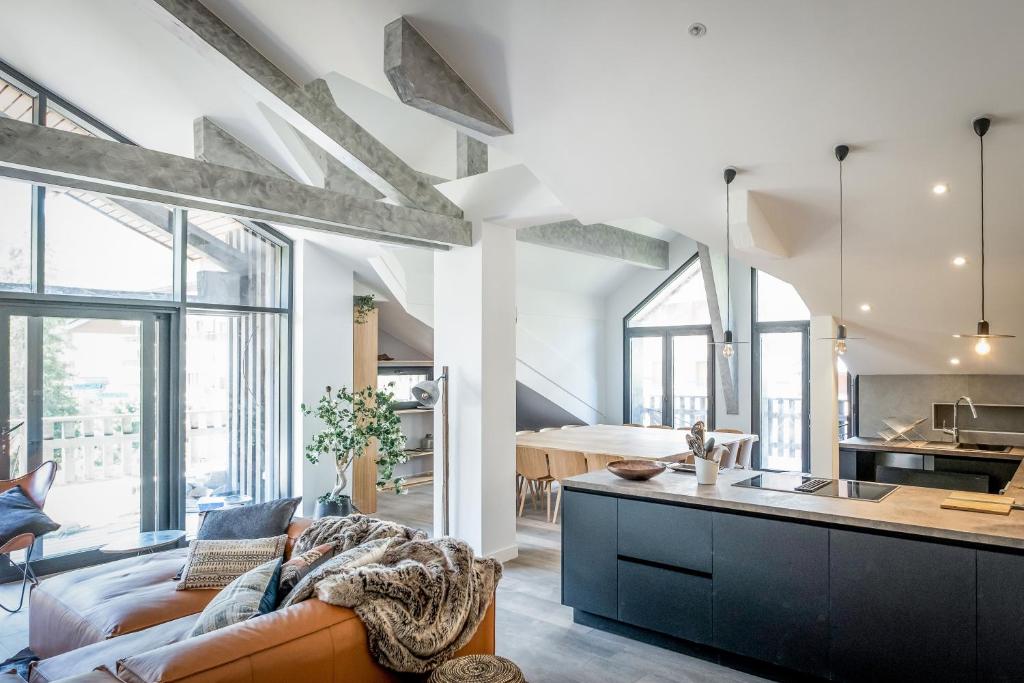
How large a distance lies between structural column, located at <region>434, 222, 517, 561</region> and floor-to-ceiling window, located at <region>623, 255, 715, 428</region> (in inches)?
198

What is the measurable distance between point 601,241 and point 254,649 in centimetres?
660

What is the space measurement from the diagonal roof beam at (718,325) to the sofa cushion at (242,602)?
6.77 meters

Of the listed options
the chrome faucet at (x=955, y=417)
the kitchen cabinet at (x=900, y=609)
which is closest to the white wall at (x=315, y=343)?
the kitchen cabinet at (x=900, y=609)

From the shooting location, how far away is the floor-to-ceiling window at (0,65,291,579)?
16.2 feet

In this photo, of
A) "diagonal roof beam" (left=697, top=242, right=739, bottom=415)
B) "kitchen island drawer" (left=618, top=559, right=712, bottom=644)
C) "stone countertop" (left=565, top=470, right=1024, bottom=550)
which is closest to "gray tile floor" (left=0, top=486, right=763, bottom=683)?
"kitchen island drawer" (left=618, top=559, right=712, bottom=644)

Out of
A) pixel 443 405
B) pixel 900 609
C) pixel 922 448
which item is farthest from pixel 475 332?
pixel 922 448

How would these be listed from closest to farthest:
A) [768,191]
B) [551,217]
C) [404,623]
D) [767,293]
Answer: [404,623] < [768,191] < [551,217] < [767,293]

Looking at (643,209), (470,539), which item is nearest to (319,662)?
(470,539)

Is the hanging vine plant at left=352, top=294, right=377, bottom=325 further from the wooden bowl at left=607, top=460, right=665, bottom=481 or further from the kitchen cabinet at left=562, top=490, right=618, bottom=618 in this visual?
the wooden bowl at left=607, top=460, right=665, bottom=481

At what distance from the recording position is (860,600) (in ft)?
9.79

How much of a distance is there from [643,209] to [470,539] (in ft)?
9.15

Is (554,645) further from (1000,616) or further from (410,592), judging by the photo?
(1000,616)

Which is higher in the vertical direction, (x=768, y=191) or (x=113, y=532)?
(x=768, y=191)

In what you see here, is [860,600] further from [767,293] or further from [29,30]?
[767,293]
